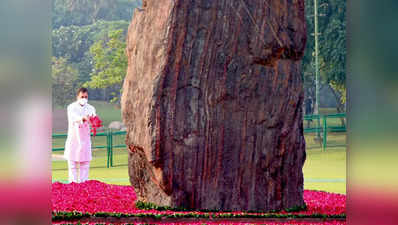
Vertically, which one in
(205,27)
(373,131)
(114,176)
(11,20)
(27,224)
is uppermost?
(205,27)

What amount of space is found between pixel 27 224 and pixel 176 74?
4.74m

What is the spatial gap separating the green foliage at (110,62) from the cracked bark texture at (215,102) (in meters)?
15.4

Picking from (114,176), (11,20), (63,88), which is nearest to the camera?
(11,20)

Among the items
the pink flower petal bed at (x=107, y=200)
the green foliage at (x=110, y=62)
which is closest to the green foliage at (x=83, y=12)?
the green foliage at (x=110, y=62)

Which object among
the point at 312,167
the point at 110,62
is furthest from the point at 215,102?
the point at 110,62

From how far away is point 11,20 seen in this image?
1.90m

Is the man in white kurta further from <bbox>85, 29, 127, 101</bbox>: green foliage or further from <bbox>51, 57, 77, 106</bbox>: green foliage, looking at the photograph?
<bbox>51, 57, 77, 106</bbox>: green foliage

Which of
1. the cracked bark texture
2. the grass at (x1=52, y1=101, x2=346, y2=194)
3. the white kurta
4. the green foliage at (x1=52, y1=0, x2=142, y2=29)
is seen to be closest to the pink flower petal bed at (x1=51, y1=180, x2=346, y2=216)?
the cracked bark texture

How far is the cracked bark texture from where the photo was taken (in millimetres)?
6586

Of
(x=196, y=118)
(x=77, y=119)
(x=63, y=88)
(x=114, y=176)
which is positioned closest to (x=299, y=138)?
(x=196, y=118)

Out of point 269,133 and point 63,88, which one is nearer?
point 269,133

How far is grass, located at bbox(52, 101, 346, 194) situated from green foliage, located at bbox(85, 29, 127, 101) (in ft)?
7.45

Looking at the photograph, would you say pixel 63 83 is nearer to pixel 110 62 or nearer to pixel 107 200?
pixel 110 62

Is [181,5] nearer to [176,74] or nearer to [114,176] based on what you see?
[176,74]
